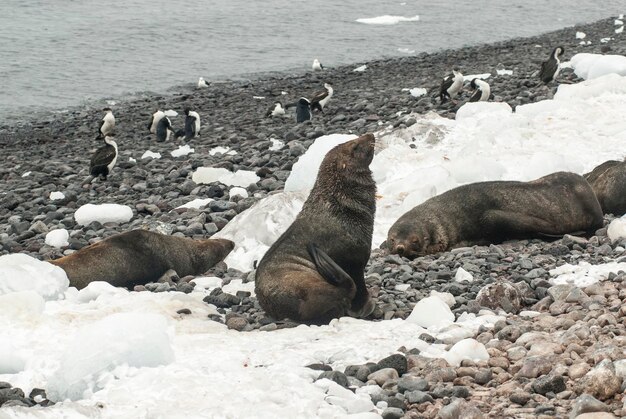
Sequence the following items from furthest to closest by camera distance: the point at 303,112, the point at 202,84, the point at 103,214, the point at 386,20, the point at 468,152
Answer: the point at 386,20, the point at 202,84, the point at 303,112, the point at 468,152, the point at 103,214

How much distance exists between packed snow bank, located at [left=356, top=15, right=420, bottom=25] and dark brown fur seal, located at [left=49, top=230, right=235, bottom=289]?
30782 mm

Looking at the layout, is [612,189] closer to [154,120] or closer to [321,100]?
[321,100]

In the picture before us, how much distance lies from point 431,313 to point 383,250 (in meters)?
2.60

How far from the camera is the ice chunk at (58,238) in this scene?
992cm

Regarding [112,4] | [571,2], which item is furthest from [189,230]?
[571,2]

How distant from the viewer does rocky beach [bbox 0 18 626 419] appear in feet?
16.2

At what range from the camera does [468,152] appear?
437 inches

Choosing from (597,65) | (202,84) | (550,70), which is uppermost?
(597,65)

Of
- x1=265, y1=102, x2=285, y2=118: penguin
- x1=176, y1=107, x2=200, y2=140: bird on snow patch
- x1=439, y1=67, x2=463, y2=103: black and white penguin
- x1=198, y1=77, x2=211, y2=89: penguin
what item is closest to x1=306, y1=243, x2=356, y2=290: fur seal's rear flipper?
x1=176, y1=107, x2=200, y2=140: bird on snow patch

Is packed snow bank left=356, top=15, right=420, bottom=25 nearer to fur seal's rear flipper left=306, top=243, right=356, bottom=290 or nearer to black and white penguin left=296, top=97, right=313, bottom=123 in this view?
black and white penguin left=296, top=97, right=313, bottom=123

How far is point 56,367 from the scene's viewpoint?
5.58m

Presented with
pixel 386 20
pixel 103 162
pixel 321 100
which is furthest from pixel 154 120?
pixel 386 20

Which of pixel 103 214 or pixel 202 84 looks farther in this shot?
pixel 202 84

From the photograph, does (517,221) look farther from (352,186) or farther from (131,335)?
(131,335)
